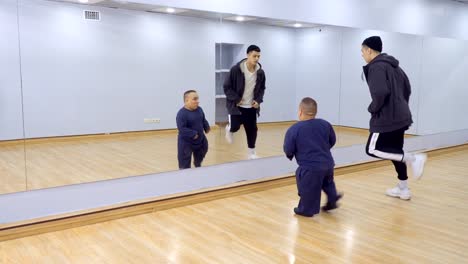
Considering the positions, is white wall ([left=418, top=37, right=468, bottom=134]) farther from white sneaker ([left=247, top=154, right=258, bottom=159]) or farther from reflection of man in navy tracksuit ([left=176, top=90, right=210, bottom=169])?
reflection of man in navy tracksuit ([left=176, top=90, right=210, bottom=169])

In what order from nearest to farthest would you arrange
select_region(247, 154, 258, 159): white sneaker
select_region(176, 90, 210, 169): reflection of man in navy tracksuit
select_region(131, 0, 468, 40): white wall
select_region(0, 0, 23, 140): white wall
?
select_region(0, 0, 23, 140): white wall
select_region(176, 90, 210, 169): reflection of man in navy tracksuit
select_region(131, 0, 468, 40): white wall
select_region(247, 154, 258, 159): white sneaker

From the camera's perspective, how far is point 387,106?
349cm

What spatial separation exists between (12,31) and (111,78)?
0.86 meters

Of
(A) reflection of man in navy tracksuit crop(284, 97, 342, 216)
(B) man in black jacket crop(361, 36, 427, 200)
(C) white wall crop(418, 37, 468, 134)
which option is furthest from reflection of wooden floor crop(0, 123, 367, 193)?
(C) white wall crop(418, 37, 468, 134)

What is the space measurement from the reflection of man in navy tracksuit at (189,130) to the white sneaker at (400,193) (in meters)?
1.78

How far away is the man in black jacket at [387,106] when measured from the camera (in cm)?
345

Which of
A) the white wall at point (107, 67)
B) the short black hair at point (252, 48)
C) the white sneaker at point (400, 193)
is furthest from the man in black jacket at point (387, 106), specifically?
the white wall at point (107, 67)

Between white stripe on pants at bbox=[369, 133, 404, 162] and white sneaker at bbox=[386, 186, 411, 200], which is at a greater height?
white stripe on pants at bbox=[369, 133, 404, 162]

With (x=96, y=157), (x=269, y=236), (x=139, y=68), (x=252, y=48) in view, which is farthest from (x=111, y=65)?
(x=269, y=236)

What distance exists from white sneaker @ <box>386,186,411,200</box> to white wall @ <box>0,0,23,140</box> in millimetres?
3141

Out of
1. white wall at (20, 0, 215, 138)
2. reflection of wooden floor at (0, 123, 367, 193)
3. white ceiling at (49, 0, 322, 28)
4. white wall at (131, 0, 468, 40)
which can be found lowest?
reflection of wooden floor at (0, 123, 367, 193)

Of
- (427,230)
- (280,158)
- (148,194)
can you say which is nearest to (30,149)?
(148,194)

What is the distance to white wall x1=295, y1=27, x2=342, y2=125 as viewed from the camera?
488 cm

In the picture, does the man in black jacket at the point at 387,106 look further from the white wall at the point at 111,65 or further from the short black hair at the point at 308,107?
the white wall at the point at 111,65
